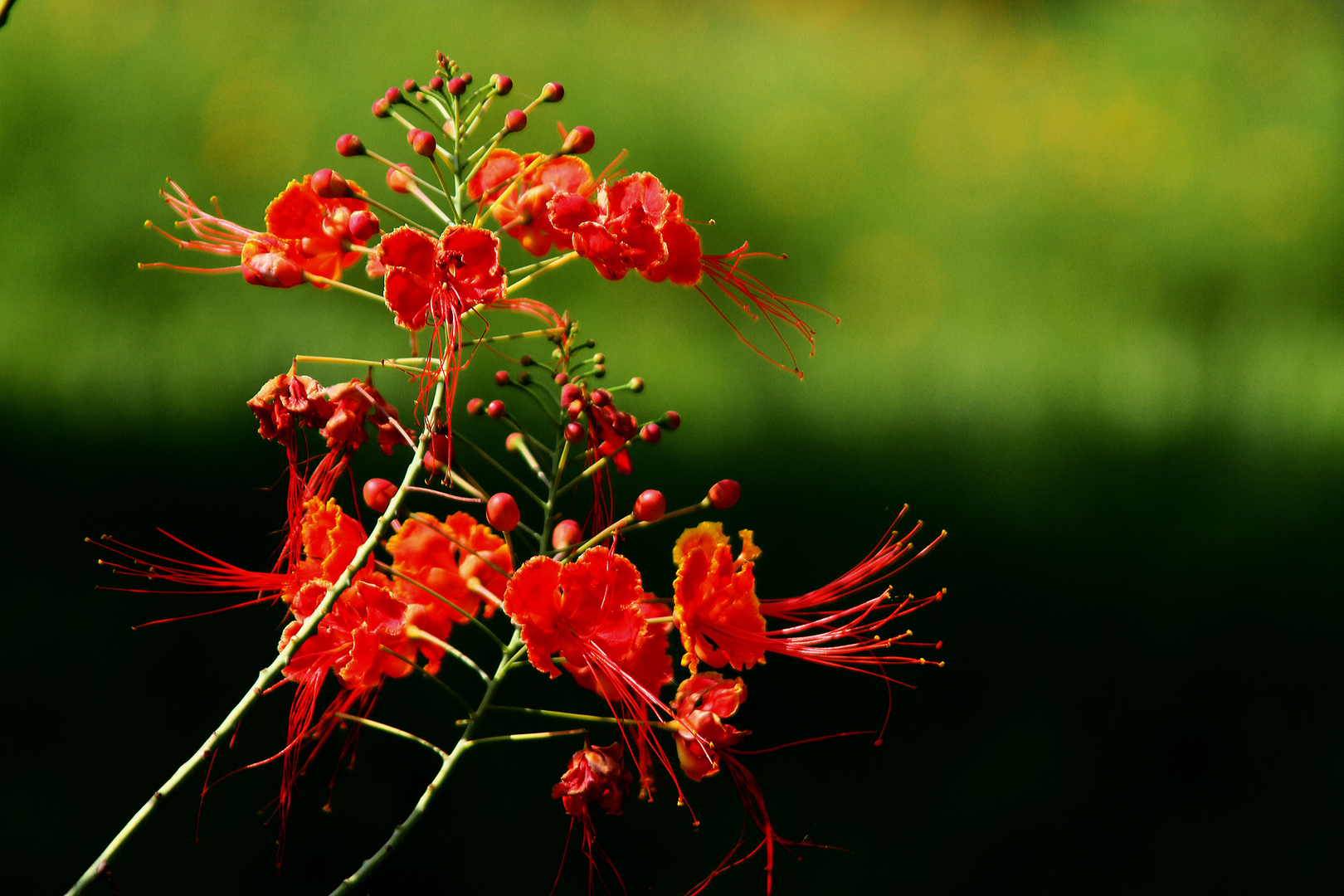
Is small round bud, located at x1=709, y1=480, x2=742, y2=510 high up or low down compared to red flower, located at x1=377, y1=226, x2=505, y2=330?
down

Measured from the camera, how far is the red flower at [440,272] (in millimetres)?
816

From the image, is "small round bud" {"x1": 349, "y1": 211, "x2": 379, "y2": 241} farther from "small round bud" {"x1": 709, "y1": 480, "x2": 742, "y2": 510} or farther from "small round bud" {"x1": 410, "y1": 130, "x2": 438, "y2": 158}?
"small round bud" {"x1": 709, "y1": 480, "x2": 742, "y2": 510}

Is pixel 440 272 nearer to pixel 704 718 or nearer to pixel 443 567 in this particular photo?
pixel 443 567

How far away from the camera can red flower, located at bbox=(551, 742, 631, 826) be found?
90 centimetres

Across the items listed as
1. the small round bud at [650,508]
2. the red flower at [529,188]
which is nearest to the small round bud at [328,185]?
the red flower at [529,188]

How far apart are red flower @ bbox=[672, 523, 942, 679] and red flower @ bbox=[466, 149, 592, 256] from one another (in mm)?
286

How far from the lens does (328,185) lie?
0.87 metres

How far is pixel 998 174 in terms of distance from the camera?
10.8 ft

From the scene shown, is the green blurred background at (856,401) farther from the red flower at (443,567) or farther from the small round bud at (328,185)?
the small round bud at (328,185)

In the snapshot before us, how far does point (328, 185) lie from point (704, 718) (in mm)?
532

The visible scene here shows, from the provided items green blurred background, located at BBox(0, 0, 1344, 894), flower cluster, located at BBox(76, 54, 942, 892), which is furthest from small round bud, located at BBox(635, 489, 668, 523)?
green blurred background, located at BBox(0, 0, 1344, 894)

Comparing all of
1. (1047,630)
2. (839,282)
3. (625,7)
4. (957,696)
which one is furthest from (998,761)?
(625,7)

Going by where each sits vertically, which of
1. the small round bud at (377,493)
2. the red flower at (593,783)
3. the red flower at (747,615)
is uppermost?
the small round bud at (377,493)

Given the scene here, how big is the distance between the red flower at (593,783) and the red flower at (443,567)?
0.16 metres
